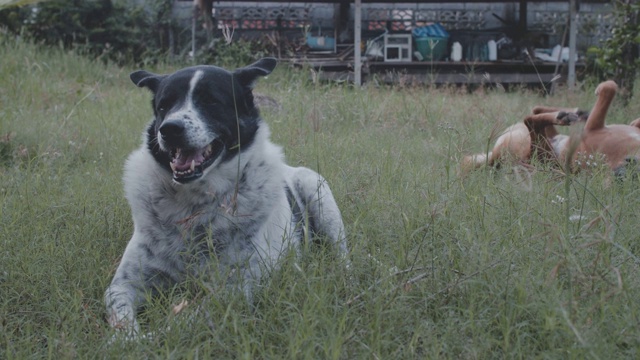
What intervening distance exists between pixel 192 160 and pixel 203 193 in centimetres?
20

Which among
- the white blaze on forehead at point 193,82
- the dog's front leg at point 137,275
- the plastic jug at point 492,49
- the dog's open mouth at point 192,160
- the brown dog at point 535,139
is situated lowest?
the dog's front leg at point 137,275

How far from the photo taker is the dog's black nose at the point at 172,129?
2930 mm

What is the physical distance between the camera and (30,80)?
786cm

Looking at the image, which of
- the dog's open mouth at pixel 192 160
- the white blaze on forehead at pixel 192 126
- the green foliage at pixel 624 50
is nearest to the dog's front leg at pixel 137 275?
the dog's open mouth at pixel 192 160

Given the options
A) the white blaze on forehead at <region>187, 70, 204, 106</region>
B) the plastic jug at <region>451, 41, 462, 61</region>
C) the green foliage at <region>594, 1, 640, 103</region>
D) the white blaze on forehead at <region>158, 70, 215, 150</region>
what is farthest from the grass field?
the plastic jug at <region>451, 41, 462, 61</region>

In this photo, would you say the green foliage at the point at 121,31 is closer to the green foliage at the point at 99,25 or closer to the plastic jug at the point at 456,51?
the green foliage at the point at 99,25

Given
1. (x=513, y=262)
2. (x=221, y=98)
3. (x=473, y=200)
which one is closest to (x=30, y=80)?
(x=221, y=98)

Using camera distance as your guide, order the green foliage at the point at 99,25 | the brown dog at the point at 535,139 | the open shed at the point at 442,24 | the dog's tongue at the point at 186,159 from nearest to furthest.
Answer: the dog's tongue at the point at 186,159 < the brown dog at the point at 535,139 < the green foliage at the point at 99,25 < the open shed at the point at 442,24

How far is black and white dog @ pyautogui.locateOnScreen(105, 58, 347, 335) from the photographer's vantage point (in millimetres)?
2930

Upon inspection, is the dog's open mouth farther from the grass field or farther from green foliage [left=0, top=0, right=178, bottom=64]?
green foliage [left=0, top=0, right=178, bottom=64]

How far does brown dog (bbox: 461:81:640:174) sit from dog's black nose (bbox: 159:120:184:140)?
79.9 inches

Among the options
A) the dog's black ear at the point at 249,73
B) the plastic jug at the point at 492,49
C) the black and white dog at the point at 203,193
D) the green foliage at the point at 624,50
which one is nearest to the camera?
the black and white dog at the point at 203,193

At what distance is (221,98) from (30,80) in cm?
549

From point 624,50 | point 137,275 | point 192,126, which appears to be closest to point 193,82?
point 192,126
